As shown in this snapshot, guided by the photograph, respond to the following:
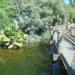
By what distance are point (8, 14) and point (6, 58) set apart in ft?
37.9

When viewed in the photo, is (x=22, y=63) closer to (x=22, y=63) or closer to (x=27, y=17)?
(x=22, y=63)

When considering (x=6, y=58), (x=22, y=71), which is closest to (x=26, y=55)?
(x=6, y=58)

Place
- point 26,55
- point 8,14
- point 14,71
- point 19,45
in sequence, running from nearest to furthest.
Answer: point 14,71 → point 26,55 → point 19,45 → point 8,14

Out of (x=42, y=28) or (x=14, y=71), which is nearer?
(x=14, y=71)

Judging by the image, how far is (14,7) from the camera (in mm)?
31281

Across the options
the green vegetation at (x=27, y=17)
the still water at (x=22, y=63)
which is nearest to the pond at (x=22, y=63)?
Answer: the still water at (x=22, y=63)

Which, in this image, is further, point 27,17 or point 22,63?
point 27,17

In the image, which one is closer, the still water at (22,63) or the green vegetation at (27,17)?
the still water at (22,63)

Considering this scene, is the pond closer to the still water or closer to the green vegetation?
the still water

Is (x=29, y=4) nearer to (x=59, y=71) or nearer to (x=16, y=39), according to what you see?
(x=16, y=39)

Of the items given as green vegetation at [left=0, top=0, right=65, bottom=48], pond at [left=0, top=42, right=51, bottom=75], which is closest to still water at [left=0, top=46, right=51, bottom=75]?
pond at [left=0, top=42, right=51, bottom=75]

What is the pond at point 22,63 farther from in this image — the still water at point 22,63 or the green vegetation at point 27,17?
the green vegetation at point 27,17

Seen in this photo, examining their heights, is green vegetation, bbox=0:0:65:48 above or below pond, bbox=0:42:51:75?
above

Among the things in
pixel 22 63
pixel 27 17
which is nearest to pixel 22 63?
pixel 22 63
